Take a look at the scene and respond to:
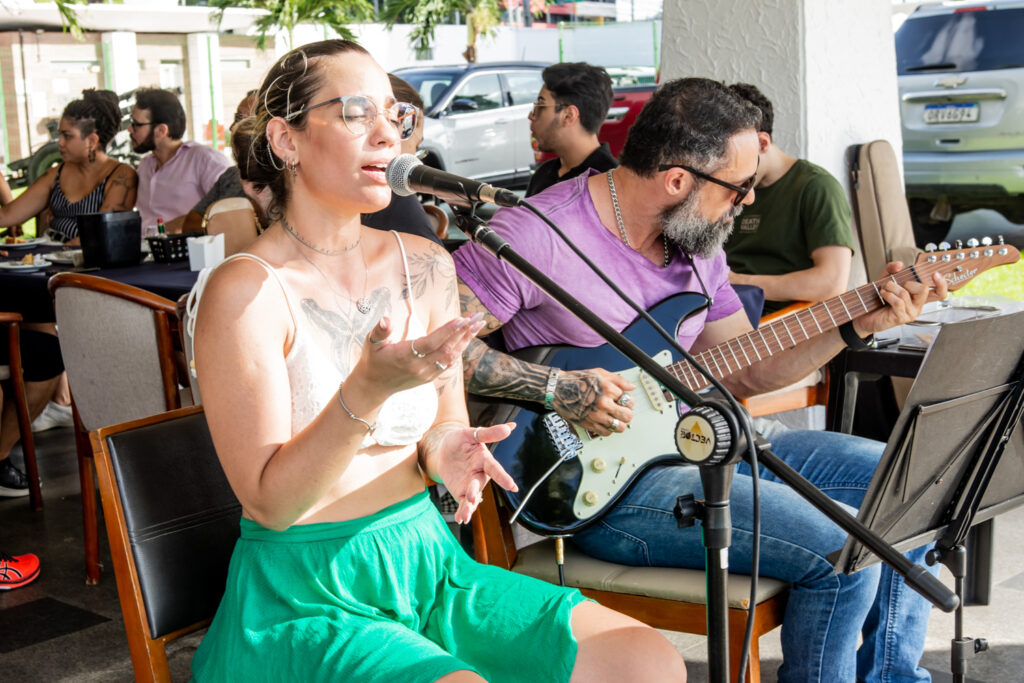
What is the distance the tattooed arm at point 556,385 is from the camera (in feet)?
7.44

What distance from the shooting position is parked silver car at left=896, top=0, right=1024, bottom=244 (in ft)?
25.3

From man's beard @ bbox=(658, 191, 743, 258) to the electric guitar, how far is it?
13cm

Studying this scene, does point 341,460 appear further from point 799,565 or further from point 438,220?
point 438,220

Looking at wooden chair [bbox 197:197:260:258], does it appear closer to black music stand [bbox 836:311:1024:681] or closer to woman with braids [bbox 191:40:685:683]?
woman with braids [bbox 191:40:685:683]

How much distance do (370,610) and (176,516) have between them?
0.40 m

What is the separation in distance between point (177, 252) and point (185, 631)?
2823 millimetres

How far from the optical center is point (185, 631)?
180 cm

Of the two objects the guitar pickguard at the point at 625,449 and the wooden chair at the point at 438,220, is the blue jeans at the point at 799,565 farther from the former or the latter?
the wooden chair at the point at 438,220

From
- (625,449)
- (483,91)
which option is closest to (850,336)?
(625,449)

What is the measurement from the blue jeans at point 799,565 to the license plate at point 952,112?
6256mm

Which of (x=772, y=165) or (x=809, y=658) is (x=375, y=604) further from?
(x=772, y=165)

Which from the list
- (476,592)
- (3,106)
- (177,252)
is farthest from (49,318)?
(3,106)

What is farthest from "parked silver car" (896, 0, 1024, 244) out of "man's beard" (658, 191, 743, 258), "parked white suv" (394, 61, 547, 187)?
"man's beard" (658, 191, 743, 258)

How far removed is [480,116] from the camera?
12.6 metres
